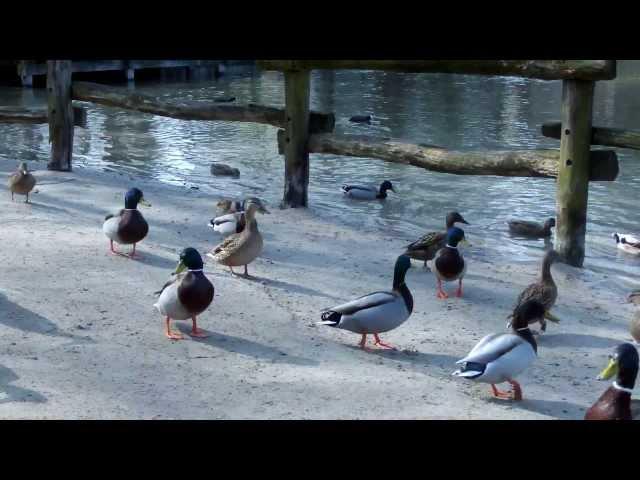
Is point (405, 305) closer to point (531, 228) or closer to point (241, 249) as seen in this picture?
point (241, 249)

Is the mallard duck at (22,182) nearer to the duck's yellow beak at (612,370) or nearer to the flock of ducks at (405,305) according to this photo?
the flock of ducks at (405,305)

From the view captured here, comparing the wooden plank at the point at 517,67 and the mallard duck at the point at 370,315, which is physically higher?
A: the wooden plank at the point at 517,67

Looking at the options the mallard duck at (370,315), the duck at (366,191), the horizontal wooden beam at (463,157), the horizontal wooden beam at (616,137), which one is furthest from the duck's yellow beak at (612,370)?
the duck at (366,191)

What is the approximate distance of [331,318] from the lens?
541 centimetres

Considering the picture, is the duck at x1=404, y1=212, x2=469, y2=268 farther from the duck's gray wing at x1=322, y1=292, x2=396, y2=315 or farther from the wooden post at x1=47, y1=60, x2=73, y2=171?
the wooden post at x1=47, y1=60, x2=73, y2=171

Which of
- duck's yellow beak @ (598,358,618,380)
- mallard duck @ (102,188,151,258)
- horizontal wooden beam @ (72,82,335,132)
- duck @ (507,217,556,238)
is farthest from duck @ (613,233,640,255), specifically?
duck's yellow beak @ (598,358,618,380)

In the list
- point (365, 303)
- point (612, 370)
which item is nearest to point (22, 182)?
point (365, 303)

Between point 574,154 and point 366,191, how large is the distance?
445 centimetres

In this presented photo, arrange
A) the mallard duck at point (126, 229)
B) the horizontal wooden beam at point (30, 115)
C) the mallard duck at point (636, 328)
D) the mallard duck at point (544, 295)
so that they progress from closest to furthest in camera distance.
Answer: the mallard duck at point (636, 328), the mallard duck at point (544, 295), the mallard duck at point (126, 229), the horizontal wooden beam at point (30, 115)

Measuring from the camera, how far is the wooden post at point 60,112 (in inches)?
397

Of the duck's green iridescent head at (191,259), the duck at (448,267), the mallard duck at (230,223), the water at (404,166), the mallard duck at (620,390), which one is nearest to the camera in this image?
the mallard duck at (620,390)

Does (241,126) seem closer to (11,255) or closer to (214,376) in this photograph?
(11,255)

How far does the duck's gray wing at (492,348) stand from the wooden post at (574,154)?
274 cm
